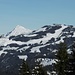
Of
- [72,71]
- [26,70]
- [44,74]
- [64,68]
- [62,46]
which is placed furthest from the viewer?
[26,70]

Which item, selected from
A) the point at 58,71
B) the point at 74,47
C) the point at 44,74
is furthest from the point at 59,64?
the point at 44,74

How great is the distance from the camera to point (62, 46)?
110 ft

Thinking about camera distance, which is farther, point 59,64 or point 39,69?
point 39,69

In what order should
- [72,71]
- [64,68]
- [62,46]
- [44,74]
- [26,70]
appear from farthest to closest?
[26,70] → [44,74] → [62,46] → [64,68] → [72,71]

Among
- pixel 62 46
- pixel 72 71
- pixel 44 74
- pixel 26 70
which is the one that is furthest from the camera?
pixel 26 70

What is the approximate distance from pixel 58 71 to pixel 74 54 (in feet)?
19.1

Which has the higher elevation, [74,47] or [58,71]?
[74,47]

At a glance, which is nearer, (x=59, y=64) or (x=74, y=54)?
(x=74, y=54)

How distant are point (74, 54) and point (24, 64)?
19.5 meters

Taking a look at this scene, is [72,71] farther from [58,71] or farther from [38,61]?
[38,61]

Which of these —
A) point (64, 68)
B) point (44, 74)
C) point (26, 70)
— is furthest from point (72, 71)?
point (26, 70)

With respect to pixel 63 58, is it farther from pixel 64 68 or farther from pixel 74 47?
pixel 74 47

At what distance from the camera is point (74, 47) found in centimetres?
2750

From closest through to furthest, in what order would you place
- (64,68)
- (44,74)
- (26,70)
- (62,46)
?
(64,68) → (62,46) → (44,74) → (26,70)
